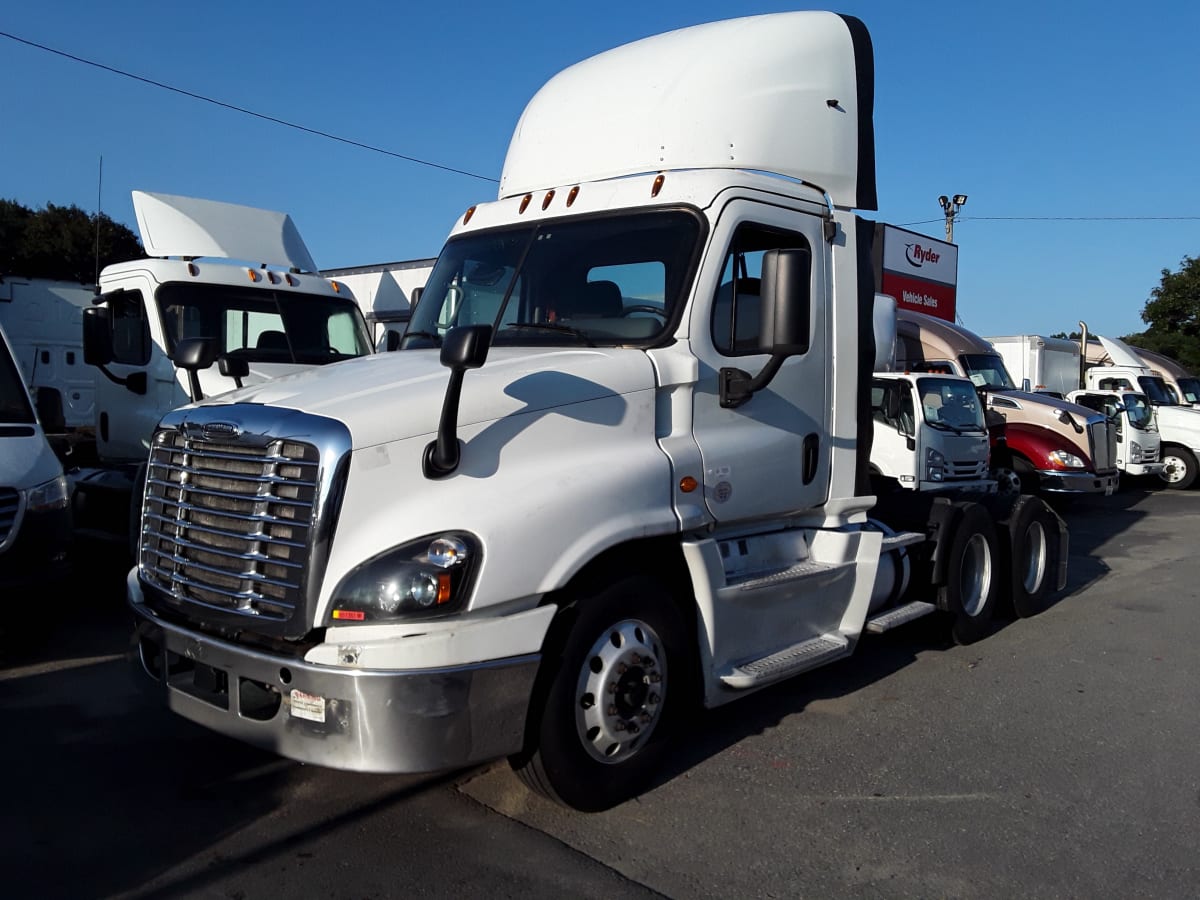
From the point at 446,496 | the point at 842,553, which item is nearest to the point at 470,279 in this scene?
the point at 446,496

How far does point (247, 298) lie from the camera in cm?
924

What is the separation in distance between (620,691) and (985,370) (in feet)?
48.5

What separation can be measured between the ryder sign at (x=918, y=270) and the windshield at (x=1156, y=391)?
5.12 m

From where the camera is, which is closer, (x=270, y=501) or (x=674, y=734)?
(x=270, y=501)

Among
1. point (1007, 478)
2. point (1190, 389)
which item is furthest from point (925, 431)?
point (1190, 389)

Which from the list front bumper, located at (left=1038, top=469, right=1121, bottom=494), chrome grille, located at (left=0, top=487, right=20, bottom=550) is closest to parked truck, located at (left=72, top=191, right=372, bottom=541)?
chrome grille, located at (left=0, top=487, right=20, bottom=550)

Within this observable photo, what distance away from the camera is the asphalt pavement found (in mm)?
3812

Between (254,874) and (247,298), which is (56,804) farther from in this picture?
(247,298)

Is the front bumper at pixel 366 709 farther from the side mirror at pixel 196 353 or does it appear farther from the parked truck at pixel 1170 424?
the parked truck at pixel 1170 424

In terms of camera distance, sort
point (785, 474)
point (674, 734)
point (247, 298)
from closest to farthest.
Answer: point (674, 734)
point (785, 474)
point (247, 298)

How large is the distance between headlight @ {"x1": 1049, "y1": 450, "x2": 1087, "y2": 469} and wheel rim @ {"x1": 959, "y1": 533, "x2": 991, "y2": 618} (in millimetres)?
8028

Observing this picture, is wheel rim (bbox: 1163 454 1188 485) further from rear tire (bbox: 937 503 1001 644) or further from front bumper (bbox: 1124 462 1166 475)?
rear tire (bbox: 937 503 1001 644)

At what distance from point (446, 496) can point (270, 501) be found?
654mm

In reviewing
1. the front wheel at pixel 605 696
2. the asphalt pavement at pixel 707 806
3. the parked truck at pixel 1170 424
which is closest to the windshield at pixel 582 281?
the front wheel at pixel 605 696
